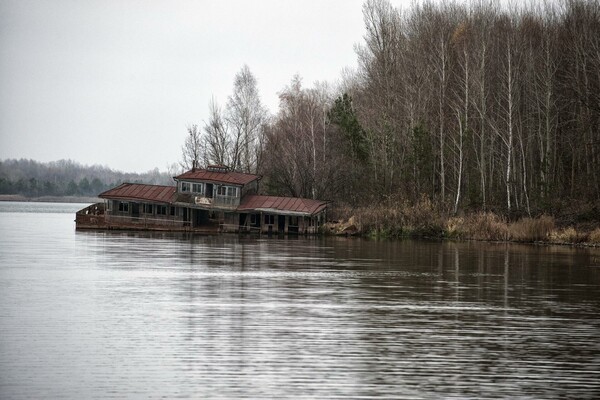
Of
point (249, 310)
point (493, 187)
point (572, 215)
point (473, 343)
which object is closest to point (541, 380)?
point (473, 343)

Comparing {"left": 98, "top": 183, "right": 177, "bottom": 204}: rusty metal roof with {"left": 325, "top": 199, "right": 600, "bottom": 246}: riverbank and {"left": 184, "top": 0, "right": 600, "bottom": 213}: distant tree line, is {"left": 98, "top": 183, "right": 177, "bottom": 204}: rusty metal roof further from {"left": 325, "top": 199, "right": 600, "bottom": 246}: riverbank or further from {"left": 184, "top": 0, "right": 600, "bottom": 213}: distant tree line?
{"left": 325, "top": 199, "right": 600, "bottom": 246}: riverbank

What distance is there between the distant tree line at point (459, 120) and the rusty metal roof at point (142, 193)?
11.9 m

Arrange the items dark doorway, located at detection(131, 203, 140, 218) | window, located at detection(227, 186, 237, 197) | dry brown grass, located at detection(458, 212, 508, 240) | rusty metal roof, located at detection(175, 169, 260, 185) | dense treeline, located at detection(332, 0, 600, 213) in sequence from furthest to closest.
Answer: dark doorway, located at detection(131, 203, 140, 218) → rusty metal roof, located at detection(175, 169, 260, 185) → window, located at detection(227, 186, 237, 197) → dense treeline, located at detection(332, 0, 600, 213) → dry brown grass, located at detection(458, 212, 508, 240)

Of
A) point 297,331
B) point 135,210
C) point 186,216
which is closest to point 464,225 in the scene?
point 186,216

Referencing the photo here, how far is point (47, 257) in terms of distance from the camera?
44.2 meters

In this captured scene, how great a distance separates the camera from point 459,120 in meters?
66.3

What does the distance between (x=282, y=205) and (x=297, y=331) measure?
59.5 m

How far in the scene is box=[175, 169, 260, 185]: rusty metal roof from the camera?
82.1m

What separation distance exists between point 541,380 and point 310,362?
4.52 m

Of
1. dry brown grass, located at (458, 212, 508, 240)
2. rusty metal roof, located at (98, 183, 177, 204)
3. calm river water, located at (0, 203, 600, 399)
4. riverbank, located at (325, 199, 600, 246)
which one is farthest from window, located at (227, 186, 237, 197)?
calm river water, located at (0, 203, 600, 399)

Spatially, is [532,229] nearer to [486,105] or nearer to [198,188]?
[486,105]

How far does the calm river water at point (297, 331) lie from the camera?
14984 millimetres

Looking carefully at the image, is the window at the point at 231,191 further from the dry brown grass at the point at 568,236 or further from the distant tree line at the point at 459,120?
the dry brown grass at the point at 568,236

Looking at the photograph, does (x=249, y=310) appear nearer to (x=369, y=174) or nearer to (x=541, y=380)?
(x=541, y=380)
